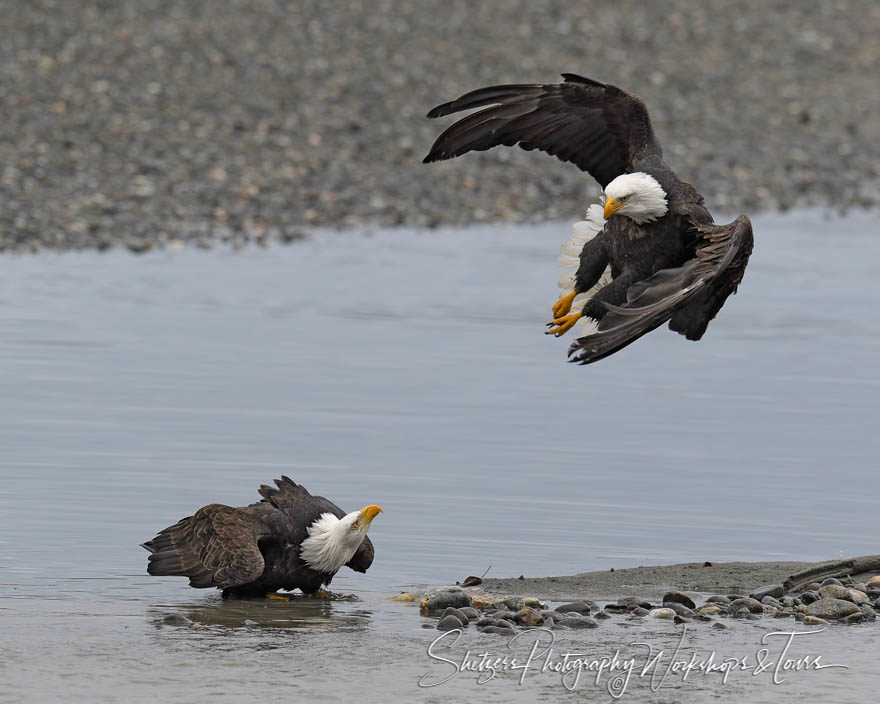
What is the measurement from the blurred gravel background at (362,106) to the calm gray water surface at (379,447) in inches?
130

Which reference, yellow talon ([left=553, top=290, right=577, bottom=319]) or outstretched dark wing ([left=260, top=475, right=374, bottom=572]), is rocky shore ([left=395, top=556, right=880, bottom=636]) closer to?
outstretched dark wing ([left=260, top=475, right=374, bottom=572])

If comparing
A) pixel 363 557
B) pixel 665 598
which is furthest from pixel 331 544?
pixel 665 598

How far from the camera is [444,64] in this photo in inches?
1166

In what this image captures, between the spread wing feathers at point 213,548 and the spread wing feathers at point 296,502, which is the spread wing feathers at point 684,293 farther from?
the spread wing feathers at point 213,548

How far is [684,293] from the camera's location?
8.50 m

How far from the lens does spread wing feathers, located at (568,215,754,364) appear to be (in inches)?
317

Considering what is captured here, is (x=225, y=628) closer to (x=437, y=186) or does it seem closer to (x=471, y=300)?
(x=471, y=300)

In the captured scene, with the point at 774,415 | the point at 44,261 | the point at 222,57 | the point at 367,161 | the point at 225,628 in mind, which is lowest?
the point at 225,628

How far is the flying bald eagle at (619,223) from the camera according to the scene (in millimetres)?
8625

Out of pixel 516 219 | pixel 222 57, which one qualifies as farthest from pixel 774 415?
pixel 222 57

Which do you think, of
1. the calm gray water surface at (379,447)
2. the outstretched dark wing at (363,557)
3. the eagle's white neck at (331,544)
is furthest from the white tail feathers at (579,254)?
the eagle's white neck at (331,544)

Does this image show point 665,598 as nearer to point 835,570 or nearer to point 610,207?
point 835,570

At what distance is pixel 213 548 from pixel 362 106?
1932 centimetres

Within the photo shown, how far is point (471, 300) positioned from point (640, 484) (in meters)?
7.72
